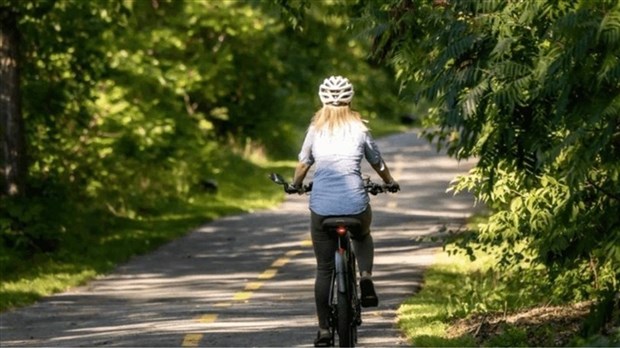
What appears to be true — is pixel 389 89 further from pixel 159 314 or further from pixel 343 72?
pixel 159 314

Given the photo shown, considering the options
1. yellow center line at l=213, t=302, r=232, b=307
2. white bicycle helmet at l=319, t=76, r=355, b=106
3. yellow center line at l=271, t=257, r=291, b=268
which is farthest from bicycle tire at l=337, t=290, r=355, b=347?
yellow center line at l=271, t=257, r=291, b=268

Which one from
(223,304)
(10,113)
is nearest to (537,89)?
(223,304)

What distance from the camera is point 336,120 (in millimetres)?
11953

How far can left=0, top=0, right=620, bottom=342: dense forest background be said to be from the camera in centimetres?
1066

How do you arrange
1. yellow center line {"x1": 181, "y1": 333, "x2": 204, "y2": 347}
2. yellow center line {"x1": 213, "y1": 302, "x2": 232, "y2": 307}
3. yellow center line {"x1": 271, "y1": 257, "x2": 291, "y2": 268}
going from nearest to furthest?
yellow center line {"x1": 181, "y1": 333, "x2": 204, "y2": 347} < yellow center line {"x1": 213, "y1": 302, "x2": 232, "y2": 307} < yellow center line {"x1": 271, "y1": 257, "x2": 291, "y2": 268}

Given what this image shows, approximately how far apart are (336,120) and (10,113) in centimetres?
1183

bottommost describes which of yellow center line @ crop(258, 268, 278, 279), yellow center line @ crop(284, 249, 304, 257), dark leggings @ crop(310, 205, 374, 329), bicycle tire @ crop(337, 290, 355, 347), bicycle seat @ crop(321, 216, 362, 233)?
yellow center line @ crop(284, 249, 304, 257)

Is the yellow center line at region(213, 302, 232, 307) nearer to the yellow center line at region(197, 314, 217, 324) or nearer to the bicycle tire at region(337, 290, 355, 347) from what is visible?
the yellow center line at region(197, 314, 217, 324)

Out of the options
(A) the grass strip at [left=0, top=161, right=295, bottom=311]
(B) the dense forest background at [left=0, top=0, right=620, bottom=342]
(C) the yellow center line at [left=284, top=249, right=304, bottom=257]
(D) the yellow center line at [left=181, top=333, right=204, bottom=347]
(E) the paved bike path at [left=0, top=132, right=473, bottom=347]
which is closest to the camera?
(B) the dense forest background at [left=0, top=0, right=620, bottom=342]

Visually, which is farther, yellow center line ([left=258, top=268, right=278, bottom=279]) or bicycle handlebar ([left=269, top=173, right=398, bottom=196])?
yellow center line ([left=258, top=268, right=278, bottom=279])

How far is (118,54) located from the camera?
89.4 ft

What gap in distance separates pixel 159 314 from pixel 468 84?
22.0 feet

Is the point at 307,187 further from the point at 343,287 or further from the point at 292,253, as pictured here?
the point at 292,253

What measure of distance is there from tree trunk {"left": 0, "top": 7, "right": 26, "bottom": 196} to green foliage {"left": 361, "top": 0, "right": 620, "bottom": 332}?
9506mm
